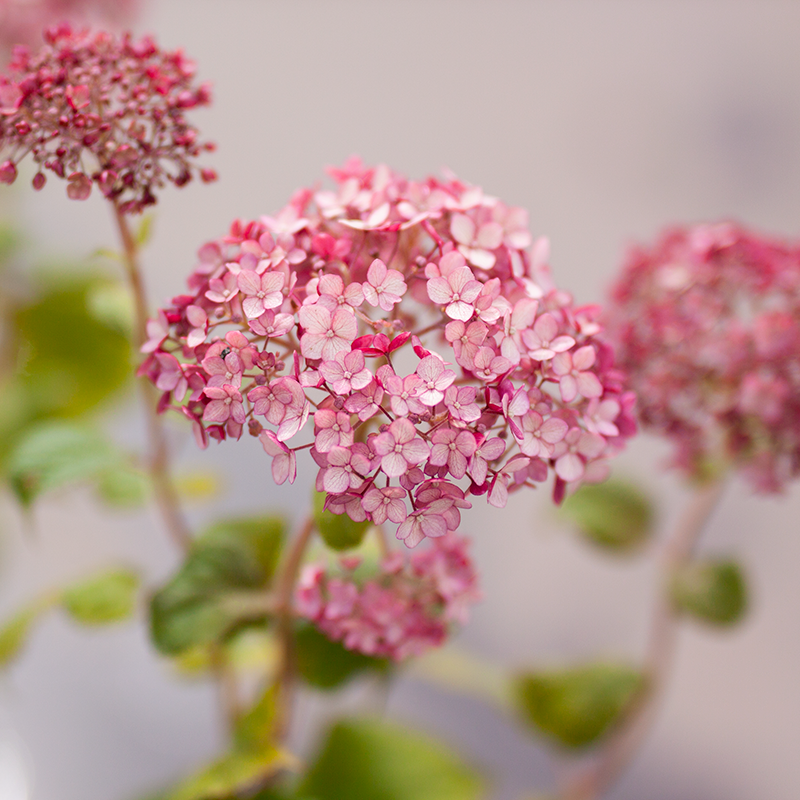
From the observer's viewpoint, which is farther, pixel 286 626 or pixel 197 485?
pixel 197 485

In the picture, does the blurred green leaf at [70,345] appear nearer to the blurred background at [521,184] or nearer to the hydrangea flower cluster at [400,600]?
the blurred background at [521,184]

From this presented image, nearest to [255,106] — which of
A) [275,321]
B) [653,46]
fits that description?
[653,46]

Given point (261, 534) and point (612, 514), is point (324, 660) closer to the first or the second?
point (261, 534)

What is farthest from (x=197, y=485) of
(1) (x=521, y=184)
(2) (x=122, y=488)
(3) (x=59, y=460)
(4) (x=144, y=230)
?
(1) (x=521, y=184)

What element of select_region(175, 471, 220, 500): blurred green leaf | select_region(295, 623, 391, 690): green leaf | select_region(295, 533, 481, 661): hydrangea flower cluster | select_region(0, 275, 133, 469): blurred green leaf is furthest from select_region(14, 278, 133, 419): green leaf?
select_region(295, 533, 481, 661): hydrangea flower cluster

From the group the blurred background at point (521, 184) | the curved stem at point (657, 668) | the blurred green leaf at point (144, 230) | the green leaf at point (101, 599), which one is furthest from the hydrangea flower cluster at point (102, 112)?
the blurred background at point (521, 184)

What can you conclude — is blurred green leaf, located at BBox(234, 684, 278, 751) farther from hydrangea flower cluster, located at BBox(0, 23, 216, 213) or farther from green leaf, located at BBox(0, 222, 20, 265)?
green leaf, located at BBox(0, 222, 20, 265)
